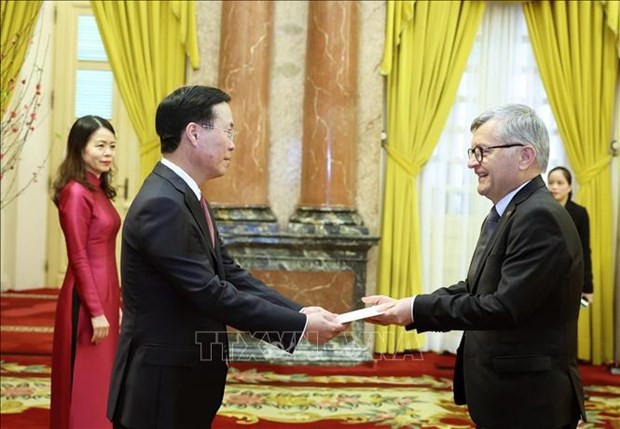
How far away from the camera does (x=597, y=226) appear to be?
6352 mm

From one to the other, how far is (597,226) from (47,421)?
442 cm

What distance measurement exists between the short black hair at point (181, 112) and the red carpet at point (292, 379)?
2.42 m

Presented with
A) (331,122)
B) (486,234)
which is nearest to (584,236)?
(331,122)

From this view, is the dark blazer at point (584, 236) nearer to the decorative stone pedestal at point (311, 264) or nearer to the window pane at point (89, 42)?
the decorative stone pedestal at point (311, 264)

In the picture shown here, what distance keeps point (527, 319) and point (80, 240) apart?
6.86 ft

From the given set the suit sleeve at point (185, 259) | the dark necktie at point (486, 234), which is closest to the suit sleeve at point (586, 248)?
the dark necktie at point (486, 234)

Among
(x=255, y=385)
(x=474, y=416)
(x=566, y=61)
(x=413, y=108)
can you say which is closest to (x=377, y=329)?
(x=255, y=385)

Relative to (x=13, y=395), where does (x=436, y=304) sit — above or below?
above

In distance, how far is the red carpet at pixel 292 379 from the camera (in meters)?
4.46

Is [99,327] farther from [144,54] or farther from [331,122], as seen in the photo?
A: [144,54]

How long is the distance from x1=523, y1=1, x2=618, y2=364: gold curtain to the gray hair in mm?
4204

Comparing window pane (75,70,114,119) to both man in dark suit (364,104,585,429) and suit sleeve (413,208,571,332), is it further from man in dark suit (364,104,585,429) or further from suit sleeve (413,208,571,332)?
suit sleeve (413,208,571,332)

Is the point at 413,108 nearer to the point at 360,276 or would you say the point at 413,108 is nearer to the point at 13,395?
the point at 360,276

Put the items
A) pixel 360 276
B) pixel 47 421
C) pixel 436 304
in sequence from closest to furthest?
pixel 436 304 < pixel 47 421 < pixel 360 276
